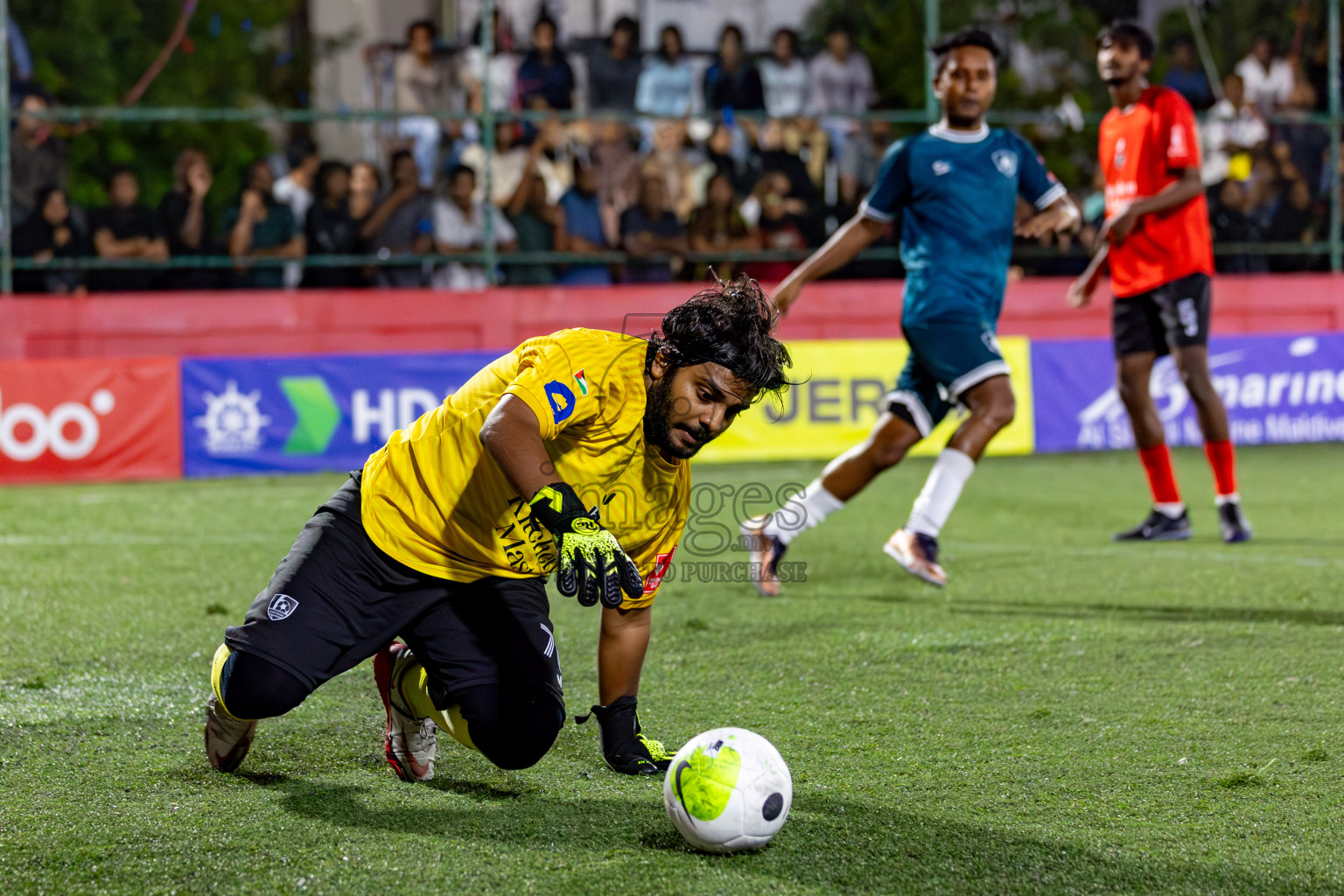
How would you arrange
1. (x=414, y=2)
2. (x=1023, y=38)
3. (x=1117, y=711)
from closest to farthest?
1. (x=1117, y=711)
2. (x=1023, y=38)
3. (x=414, y=2)

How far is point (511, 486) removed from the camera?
3.30m

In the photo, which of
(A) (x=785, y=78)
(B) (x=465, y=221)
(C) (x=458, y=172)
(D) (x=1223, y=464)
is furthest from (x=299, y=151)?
(D) (x=1223, y=464)

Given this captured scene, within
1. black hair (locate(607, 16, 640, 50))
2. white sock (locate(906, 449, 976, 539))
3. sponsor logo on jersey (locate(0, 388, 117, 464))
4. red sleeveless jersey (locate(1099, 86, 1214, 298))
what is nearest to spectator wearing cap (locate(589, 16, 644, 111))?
black hair (locate(607, 16, 640, 50))

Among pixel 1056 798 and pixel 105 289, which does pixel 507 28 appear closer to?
pixel 105 289

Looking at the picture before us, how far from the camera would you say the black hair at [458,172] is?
12055 millimetres

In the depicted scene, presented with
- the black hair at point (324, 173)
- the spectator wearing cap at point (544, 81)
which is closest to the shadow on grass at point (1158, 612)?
the black hair at point (324, 173)

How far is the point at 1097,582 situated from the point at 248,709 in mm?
4018

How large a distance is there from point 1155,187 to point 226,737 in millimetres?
5479

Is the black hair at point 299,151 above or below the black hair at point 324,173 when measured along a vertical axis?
above

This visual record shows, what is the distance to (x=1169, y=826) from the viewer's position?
305 centimetres

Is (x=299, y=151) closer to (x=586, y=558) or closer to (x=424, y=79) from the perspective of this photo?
(x=424, y=79)

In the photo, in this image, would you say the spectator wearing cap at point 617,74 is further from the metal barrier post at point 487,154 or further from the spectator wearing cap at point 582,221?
the metal barrier post at point 487,154

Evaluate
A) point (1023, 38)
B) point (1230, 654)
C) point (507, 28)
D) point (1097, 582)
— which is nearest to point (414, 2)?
point (507, 28)

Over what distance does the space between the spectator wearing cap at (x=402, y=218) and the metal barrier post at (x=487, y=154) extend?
463 mm
